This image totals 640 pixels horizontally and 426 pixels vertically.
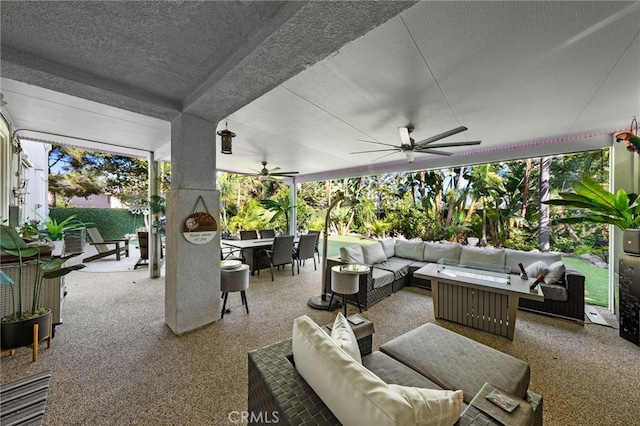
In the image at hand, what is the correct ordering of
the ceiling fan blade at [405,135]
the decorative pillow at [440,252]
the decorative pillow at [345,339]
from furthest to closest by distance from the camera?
the decorative pillow at [440,252]
the ceiling fan blade at [405,135]
the decorative pillow at [345,339]

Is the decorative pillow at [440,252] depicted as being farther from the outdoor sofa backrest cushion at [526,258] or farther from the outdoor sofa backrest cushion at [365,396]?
the outdoor sofa backrest cushion at [365,396]

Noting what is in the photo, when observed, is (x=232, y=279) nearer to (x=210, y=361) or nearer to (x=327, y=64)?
(x=210, y=361)

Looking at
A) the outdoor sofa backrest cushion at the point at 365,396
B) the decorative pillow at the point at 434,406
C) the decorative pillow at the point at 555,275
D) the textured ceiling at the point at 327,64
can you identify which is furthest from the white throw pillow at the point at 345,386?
the decorative pillow at the point at 555,275

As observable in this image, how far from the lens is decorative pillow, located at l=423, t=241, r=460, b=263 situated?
15.7 feet

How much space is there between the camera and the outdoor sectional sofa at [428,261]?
10.6 feet

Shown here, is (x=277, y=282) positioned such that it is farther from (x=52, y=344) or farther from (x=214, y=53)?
(x=214, y=53)

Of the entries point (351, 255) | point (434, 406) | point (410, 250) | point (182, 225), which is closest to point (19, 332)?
point (182, 225)

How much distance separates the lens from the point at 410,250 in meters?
5.27

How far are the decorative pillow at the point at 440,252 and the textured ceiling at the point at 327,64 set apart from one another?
2267 mm

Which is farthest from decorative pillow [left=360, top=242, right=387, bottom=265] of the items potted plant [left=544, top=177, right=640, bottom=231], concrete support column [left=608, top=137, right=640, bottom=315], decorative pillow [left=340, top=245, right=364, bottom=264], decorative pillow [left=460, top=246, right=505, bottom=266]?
concrete support column [left=608, top=137, right=640, bottom=315]

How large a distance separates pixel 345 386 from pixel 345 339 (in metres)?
0.45

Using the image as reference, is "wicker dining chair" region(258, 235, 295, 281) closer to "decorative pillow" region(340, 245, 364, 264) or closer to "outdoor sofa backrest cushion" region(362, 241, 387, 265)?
"decorative pillow" region(340, 245, 364, 264)

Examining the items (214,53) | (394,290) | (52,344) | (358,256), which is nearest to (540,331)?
(394,290)

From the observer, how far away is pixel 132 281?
187 inches
